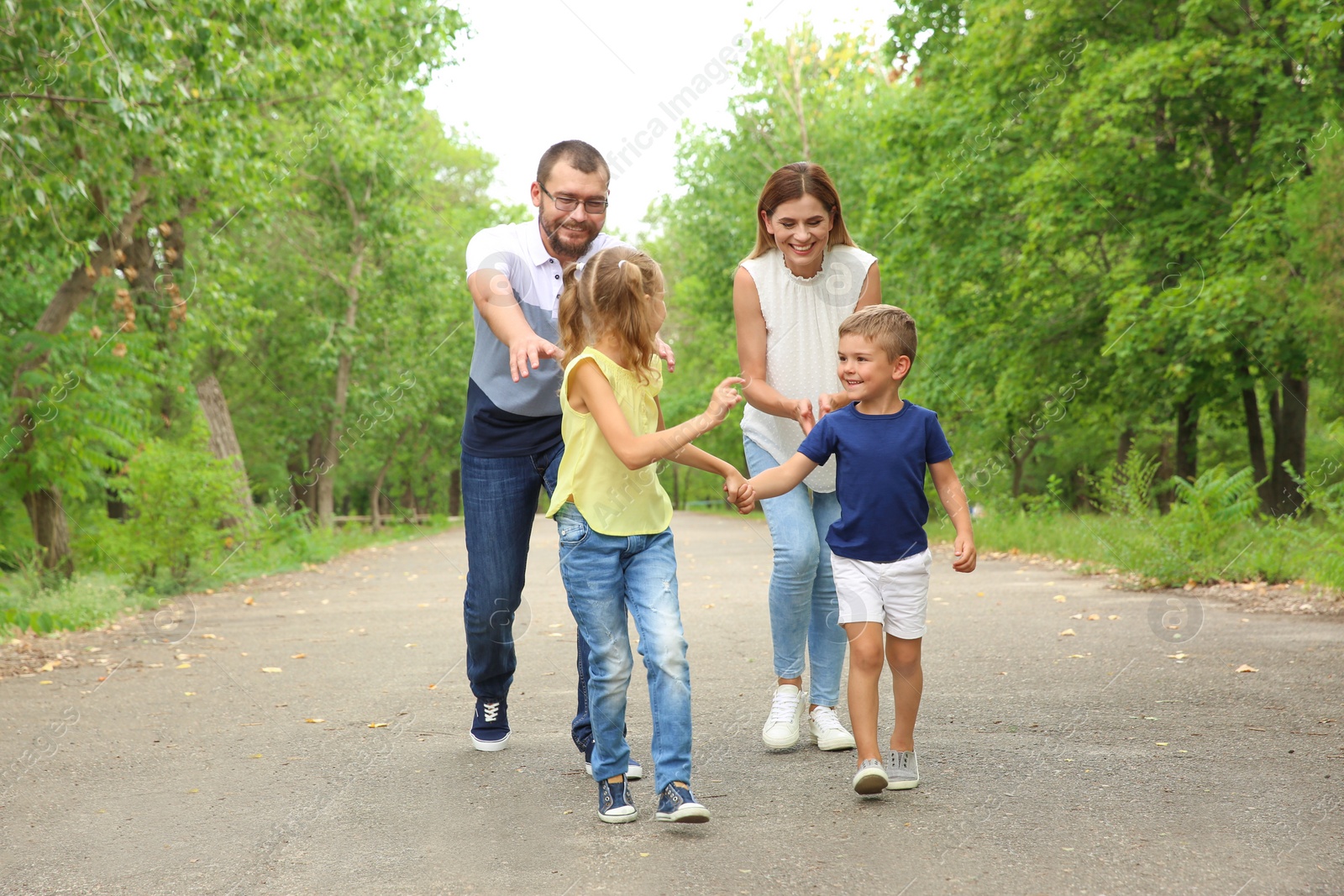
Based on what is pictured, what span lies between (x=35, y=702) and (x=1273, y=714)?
600cm

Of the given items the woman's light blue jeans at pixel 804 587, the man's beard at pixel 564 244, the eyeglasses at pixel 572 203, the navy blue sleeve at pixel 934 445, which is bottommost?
the woman's light blue jeans at pixel 804 587

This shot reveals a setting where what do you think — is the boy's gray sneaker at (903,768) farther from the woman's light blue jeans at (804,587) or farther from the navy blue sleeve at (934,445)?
the navy blue sleeve at (934,445)

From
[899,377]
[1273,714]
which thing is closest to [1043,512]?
[1273,714]

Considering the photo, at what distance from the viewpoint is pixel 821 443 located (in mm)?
4129

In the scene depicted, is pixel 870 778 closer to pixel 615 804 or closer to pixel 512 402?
pixel 615 804

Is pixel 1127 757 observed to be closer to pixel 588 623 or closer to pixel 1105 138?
pixel 588 623

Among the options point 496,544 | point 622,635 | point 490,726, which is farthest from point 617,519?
point 490,726

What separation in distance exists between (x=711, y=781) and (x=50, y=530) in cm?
1119

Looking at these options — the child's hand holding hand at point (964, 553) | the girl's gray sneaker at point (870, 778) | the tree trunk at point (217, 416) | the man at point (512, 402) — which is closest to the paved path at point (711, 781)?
the girl's gray sneaker at point (870, 778)

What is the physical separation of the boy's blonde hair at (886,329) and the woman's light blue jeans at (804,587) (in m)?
0.78

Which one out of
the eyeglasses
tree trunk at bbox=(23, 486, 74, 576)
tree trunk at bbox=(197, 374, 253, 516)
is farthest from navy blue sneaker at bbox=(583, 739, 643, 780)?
tree trunk at bbox=(197, 374, 253, 516)

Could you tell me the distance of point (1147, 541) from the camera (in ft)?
35.2

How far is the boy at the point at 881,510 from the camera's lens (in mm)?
4000

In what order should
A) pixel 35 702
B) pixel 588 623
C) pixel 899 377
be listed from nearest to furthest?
pixel 588 623
pixel 899 377
pixel 35 702
